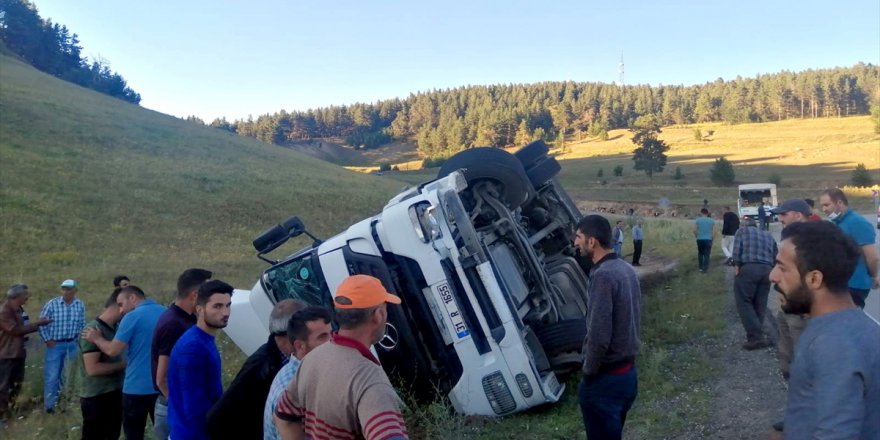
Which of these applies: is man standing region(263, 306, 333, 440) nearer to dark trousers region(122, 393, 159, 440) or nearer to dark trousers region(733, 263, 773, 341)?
dark trousers region(122, 393, 159, 440)

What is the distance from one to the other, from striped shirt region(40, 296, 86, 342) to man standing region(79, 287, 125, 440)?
8.90 feet

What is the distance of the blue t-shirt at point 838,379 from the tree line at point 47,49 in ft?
279

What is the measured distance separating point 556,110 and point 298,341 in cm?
12271

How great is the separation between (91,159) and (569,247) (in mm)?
28263

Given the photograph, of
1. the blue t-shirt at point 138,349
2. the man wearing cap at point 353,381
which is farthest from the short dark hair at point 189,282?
the man wearing cap at point 353,381

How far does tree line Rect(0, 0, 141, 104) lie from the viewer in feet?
252

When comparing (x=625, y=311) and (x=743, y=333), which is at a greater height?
(x=625, y=311)

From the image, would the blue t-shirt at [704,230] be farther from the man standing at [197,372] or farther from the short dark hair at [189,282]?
the man standing at [197,372]

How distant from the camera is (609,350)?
376 cm

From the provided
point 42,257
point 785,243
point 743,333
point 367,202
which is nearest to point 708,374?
point 743,333

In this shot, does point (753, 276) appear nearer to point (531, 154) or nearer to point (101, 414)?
point (531, 154)

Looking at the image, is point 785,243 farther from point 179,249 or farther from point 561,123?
point 561,123

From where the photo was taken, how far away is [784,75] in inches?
5079

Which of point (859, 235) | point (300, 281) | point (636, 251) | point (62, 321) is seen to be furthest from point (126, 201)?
point (859, 235)
